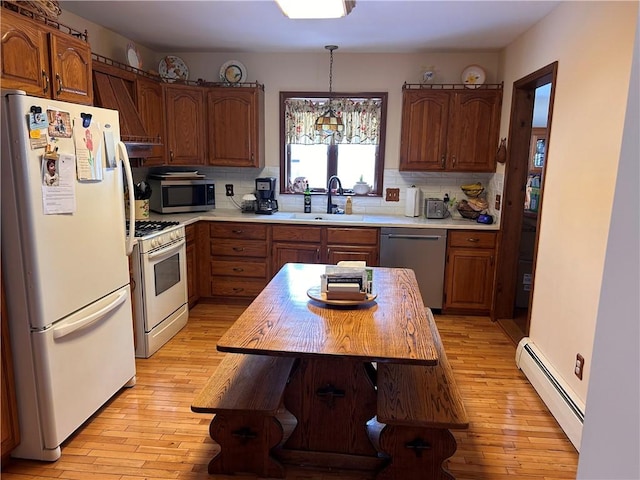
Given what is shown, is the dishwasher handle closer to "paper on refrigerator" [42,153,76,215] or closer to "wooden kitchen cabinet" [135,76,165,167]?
"wooden kitchen cabinet" [135,76,165,167]

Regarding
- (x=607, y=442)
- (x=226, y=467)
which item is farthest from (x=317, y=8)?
(x=226, y=467)

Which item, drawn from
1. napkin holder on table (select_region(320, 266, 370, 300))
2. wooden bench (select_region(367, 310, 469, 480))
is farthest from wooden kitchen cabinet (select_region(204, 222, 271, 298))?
wooden bench (select_region(367, 310, 469, 480))

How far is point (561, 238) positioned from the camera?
270 cm

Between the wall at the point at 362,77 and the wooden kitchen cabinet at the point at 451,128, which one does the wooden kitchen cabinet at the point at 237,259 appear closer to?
the wall at the point at 362,77

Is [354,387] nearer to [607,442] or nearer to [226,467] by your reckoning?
[226,467]

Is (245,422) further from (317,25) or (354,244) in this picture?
(317,25)

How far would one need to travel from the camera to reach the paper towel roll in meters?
4.36

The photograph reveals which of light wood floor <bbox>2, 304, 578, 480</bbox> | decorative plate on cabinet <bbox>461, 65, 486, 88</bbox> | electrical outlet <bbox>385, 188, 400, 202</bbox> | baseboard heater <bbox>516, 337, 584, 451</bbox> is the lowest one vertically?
light wood floor <bbox>2, 304, 578, 480</bbox>

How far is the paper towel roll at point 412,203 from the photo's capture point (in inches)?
172

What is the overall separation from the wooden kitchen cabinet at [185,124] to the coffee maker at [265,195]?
2.02 feet

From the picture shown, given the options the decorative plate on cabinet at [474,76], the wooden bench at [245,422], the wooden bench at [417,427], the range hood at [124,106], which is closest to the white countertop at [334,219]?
the range hood at [124,106]

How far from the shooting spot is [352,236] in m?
4.10

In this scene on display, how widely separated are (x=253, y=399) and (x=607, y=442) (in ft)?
4.85

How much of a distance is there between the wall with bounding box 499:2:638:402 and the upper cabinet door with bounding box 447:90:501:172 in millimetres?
860
